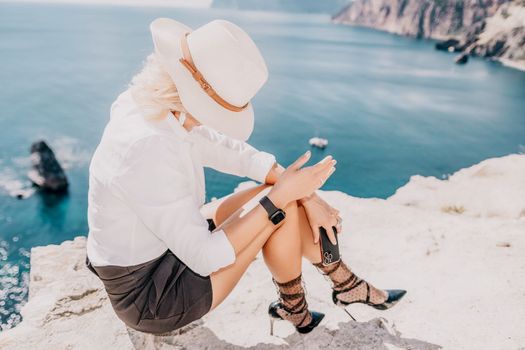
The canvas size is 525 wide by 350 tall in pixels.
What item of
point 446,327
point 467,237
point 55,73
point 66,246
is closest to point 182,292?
point 446,327

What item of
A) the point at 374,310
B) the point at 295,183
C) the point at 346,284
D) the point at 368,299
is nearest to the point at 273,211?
the point at 295,183

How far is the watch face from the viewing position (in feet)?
8.14

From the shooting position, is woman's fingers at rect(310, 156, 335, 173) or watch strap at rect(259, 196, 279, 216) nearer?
watch strap at rect(259, 196, 279, 216)

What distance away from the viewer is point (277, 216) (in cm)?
250

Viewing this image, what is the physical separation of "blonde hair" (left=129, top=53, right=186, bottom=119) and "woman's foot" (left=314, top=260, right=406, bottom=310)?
170 centimetres

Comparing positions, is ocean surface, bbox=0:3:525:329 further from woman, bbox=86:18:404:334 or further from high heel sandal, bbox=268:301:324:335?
woman, bbox=86:18:404:334

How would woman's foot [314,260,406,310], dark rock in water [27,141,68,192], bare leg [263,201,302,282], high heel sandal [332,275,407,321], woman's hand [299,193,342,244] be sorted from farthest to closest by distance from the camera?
1. dark rock in water [27,141,68,192]
2. high heel sandal [332,275,407,321]
3. woman's foot [314,260,406,310]
4. woman's hand [299,193,342,244]
5. bare leg [263,201,302,282]

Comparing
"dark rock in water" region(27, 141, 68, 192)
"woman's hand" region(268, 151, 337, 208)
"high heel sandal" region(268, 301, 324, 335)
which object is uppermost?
"woman's hand" region(268, 151, 337, 208)

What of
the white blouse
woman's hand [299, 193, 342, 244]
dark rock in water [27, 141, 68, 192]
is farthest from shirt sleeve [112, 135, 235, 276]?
dark rock in water [27, 141, 68, 192]

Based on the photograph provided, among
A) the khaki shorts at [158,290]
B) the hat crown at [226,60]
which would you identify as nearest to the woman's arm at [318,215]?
the khaki shorts at [158,290]

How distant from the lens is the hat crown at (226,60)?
2.17 meters

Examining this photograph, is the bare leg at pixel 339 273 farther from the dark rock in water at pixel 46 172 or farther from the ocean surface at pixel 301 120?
the dark rock in water at pixel 46 172

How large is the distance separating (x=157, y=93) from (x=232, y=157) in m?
1.27

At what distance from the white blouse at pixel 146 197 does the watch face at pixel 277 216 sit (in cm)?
34
